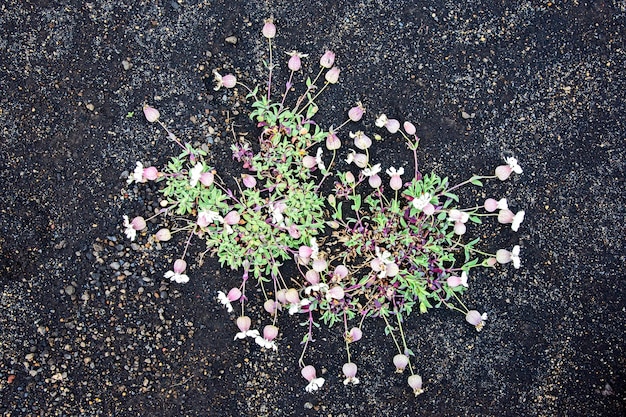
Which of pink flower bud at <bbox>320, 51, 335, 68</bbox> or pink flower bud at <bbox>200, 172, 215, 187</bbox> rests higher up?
pink flower bud at <bbox>320, 51, 335, 68</bbox>

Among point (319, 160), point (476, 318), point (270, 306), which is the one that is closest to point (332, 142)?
point (319, 160)

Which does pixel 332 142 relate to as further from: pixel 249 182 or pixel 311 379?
pixel 311 379

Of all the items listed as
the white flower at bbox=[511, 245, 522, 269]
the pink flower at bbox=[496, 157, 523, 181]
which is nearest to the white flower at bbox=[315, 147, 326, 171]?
the pink flower at bbox=[496, 157, 523, 181]

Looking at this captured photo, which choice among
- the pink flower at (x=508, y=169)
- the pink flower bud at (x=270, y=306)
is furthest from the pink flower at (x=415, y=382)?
the pink flower at (x=508, y=169)

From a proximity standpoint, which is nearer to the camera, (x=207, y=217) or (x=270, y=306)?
(x=207, y=217)

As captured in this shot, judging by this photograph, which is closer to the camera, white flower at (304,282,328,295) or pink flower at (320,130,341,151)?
white flower at (304,282,328,295)

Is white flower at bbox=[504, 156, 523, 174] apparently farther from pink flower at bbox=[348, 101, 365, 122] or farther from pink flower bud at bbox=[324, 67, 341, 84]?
pink flower bud at bbox=[324, 67, 341, 84]

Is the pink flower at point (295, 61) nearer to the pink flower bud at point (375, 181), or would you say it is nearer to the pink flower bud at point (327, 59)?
the pink flower bud at point (327, 59)
